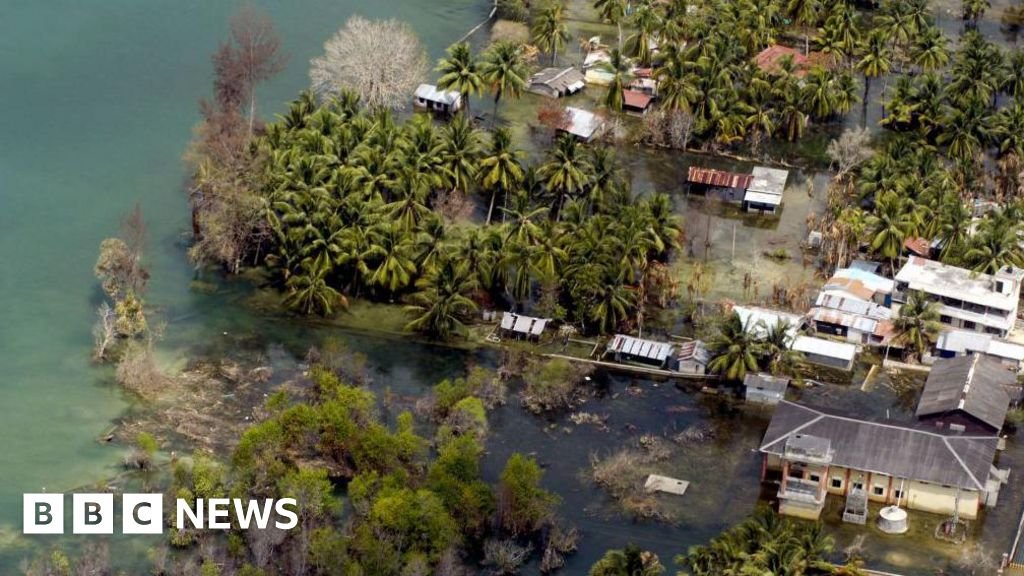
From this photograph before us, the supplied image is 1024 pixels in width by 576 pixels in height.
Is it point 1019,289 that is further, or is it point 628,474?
point 1019,289

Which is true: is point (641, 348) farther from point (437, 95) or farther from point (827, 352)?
point (437, 95)

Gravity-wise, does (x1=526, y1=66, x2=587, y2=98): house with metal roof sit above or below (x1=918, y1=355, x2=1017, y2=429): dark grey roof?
above

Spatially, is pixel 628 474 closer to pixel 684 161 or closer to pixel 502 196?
pixel 502 196

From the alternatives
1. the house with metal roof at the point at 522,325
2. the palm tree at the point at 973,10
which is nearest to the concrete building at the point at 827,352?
the house with metal roof at the point at 522,325

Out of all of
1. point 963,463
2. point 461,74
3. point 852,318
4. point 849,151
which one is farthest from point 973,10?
point 963,463

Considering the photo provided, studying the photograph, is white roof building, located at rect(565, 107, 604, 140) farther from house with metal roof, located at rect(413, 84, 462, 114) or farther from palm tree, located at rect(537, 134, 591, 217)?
palm tree, located at rect(537, 134, 591, 217)

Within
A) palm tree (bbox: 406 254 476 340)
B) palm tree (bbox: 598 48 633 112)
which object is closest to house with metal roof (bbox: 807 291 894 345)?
palm tree (bbox: 406 254 476 340)

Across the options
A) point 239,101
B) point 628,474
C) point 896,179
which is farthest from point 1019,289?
point 239,101
